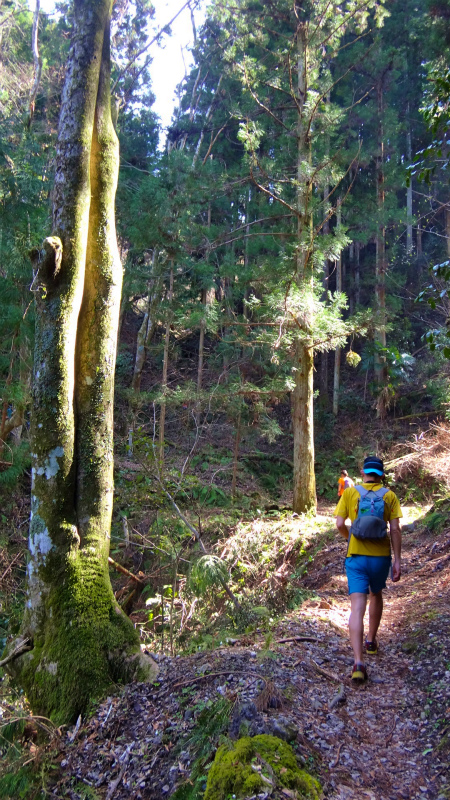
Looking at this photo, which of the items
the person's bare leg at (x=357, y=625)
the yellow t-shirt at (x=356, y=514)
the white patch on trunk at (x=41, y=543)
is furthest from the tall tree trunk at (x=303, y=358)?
the white patch on trunk at (x=41, y=543)

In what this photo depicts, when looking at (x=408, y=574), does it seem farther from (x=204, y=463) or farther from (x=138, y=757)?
(x=204, y=463)

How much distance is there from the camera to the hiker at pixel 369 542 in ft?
13.1

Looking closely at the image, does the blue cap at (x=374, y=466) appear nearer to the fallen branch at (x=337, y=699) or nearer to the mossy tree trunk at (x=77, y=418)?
the fallen branch at (x=337, y=699)

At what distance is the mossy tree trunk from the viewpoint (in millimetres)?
3980

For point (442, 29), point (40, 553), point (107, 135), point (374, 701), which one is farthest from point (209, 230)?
point (374, 701)

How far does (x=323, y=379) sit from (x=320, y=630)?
731 inches

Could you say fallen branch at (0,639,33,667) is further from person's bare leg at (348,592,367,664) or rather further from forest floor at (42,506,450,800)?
person's bare leg at (348,592,367,664)

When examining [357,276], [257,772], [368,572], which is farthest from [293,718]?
[357,276]

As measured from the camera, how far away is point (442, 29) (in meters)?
9.30

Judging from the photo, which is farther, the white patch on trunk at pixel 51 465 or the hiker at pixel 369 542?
the white patch on trunk at pixel 51 465

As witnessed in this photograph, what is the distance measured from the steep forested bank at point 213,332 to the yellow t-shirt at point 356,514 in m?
1.00

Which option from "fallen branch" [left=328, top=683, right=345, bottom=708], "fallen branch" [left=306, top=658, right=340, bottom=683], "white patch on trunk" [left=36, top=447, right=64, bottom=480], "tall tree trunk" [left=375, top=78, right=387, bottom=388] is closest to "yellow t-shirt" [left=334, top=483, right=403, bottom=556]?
"fallen branch" [left=306, top=658, right=340, bottom=683]

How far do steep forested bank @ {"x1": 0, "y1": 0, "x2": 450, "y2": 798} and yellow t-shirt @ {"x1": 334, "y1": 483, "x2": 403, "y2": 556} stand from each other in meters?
1.00

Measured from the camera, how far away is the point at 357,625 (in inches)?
154
